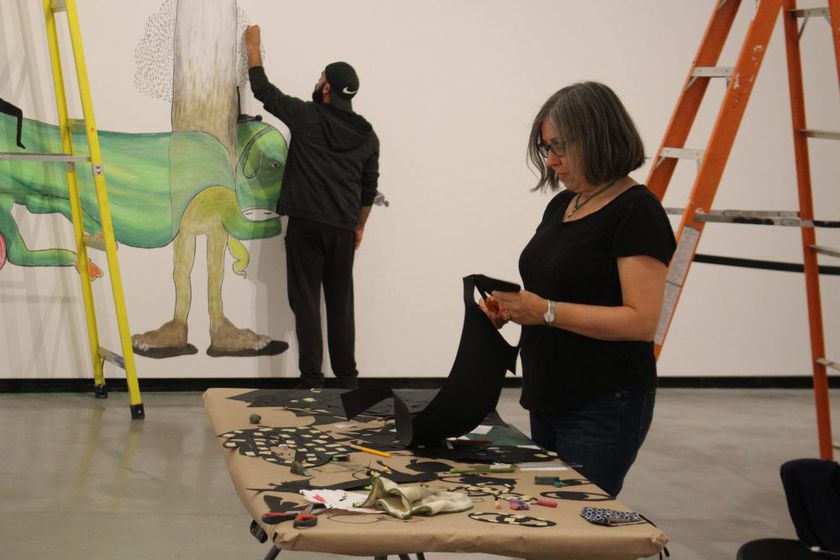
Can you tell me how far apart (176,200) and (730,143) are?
134 inches

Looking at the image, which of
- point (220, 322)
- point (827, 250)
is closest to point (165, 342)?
point (220, 322)

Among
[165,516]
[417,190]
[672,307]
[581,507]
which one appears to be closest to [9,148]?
[417,190]

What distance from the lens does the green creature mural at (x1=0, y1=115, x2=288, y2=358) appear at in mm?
5516

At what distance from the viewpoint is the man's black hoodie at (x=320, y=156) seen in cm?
520

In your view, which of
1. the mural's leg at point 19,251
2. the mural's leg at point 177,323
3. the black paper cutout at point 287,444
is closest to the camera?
the black paper cutout at point 287,444

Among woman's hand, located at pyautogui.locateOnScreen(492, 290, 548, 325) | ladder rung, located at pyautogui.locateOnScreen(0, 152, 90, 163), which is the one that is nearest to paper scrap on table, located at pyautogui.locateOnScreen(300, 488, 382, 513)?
woman's hand, located at pyautogui.locateOnScreen(492, 290, 548, 325)

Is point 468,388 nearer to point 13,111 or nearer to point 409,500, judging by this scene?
point 409,500

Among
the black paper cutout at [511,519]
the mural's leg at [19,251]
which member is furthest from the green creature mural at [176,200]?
the black paper cutout at [511,519]

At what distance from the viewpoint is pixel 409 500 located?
1.70 meters

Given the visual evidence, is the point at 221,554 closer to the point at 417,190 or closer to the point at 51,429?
the point at 51,429

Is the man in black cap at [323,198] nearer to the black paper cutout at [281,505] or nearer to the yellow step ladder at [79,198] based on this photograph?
the yellow step ladder at [79,198]

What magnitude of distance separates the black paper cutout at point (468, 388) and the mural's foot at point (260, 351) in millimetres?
3576

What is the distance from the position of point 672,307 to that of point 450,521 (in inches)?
67.1

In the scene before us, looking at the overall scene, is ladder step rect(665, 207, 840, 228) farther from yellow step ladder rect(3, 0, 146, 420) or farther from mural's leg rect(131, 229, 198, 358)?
mural's leg rect(131, 229, 198, 358)
